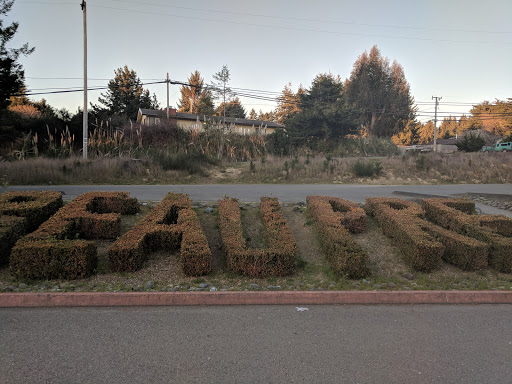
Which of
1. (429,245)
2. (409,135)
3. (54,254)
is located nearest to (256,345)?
(54,254)

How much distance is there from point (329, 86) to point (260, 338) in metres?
42.7

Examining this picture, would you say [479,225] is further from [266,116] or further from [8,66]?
[266,116]

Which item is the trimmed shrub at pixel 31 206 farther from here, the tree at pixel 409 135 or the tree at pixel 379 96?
the tree at pixel 409 135

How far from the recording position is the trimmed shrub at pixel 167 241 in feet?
16.9

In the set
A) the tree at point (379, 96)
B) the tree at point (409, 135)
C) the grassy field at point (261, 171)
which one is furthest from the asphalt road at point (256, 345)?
the tree at point (409, 135)

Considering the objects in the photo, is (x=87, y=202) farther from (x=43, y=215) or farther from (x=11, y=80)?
(x=11, y=80)

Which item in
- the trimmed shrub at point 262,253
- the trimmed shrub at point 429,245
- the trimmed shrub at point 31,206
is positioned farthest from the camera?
the trimmed shrub at point 31,206

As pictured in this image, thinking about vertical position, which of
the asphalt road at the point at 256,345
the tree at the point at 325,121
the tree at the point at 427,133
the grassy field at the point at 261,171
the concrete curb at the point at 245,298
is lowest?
the asphalt road at the point at 256,345

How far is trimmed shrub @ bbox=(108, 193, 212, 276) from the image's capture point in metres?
5.16

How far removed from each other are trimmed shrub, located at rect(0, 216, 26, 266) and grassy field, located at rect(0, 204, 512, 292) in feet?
0.79

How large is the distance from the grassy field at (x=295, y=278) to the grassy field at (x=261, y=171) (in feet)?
30.5

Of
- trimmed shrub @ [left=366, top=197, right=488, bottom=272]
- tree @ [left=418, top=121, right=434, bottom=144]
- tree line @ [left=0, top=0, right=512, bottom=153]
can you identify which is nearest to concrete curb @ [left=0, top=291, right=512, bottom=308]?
trimmed shrub @ [left=366, top=197, right=488, bottom=272]

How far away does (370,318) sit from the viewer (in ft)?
13.6

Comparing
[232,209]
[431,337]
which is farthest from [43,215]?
[431,337]
